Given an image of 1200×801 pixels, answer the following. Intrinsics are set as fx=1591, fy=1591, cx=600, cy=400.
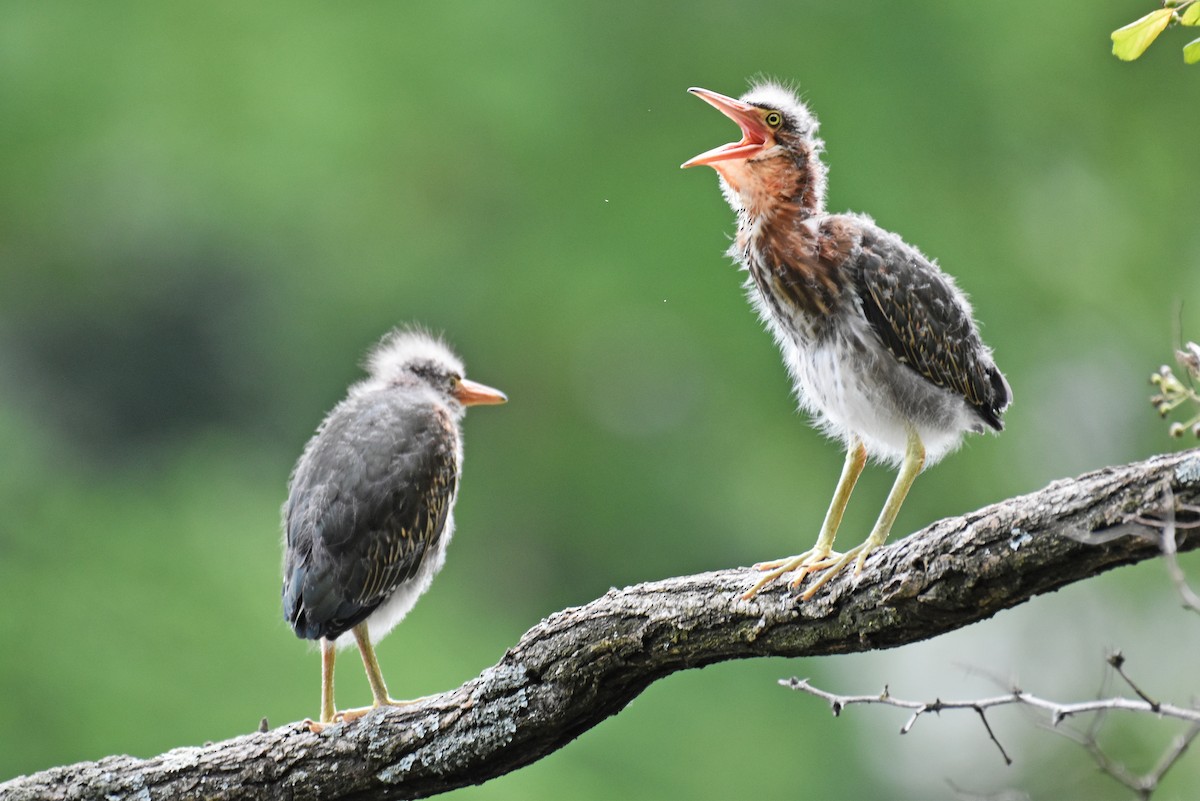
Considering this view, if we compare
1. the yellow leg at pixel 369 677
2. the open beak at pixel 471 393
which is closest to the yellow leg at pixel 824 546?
the yellow leg at pixel 369 677

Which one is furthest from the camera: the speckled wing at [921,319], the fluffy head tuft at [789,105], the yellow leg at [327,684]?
the yellow leg at [327,684]

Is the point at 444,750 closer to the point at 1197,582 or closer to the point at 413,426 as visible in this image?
the point at 413,426

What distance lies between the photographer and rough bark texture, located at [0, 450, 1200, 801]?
2.88 m

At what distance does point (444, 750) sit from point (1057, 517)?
5.56 ft

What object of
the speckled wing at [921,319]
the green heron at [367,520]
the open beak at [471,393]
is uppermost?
the open beak at [471,393]

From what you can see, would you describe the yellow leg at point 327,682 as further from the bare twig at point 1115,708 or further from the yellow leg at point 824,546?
the bare twig at point 1115,708

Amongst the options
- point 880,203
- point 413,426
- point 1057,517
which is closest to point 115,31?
point 880,203

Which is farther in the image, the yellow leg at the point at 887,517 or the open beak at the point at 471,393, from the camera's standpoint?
the open beak at the point at 471,393

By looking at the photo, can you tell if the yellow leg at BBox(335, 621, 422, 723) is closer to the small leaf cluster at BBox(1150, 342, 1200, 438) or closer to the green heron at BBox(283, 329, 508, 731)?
the green heron at BBox(283, 329, 508, 731)

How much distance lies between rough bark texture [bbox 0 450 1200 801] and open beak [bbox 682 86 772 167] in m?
1.11

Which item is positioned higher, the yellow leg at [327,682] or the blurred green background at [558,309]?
the blurred green background at [558,309]

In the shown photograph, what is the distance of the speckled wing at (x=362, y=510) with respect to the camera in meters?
4.80

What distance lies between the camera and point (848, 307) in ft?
13.3

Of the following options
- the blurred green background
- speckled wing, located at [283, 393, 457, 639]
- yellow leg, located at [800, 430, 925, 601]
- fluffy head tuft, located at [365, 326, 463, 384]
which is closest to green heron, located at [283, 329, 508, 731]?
speckled wing, located at [283, 393, 457, 639]
